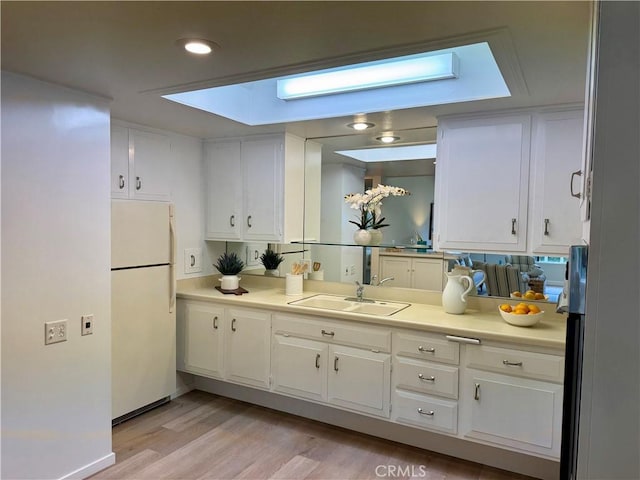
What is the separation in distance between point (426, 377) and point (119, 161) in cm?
252

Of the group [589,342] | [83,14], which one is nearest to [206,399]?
[83,14]

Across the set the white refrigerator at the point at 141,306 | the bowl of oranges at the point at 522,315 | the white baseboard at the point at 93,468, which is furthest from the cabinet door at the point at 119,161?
the bowl of oranges at the point at 522,315

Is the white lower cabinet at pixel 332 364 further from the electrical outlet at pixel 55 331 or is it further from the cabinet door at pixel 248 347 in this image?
the electrical outlet at pixel 55 331

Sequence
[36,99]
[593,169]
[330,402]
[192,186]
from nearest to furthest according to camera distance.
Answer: [593,169] < [36,99] < [330,402] < [192,186]

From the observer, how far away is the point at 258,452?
9.31ft

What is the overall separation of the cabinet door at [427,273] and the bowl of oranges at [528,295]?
19.5 inches

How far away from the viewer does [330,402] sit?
9.91 ft

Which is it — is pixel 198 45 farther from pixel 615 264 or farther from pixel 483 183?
pixel 483 183

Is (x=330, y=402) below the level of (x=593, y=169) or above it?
below

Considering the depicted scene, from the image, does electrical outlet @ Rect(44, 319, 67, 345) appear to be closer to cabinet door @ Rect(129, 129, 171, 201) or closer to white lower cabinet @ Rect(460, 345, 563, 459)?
cabinet door @ Rect(129, 129, 171, 201)

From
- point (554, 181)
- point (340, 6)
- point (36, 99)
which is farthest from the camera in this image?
point (554, 181)

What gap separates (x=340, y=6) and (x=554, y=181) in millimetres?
1844

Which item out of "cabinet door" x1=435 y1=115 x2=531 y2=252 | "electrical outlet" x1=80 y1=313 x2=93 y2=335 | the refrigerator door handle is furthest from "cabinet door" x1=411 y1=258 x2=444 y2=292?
"electrical outlet" x1=80 y1=313 x2=93 y2=335

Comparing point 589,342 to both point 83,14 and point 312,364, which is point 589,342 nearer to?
point 83,14
